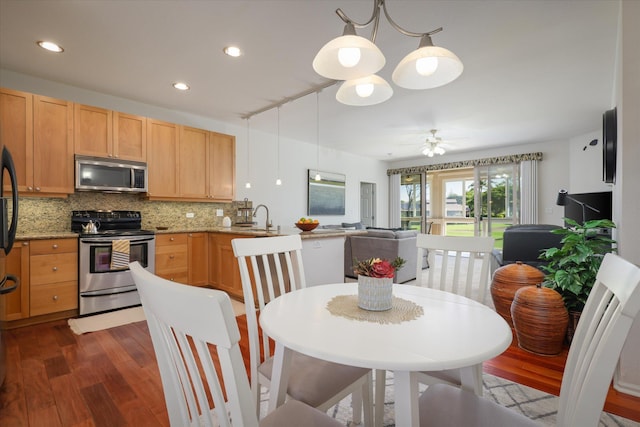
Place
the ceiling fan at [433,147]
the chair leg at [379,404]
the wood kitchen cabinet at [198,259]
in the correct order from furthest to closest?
1. the ceiling fan at [433,147]
2. the wood kitchen cabinet at [198,259]
3. the chair leg at [379,404]

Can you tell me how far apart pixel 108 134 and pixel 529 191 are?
739cm

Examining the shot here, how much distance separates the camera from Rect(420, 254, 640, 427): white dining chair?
700 millimetres

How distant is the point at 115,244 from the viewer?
10.7ft

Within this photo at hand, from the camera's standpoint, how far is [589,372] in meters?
0.74

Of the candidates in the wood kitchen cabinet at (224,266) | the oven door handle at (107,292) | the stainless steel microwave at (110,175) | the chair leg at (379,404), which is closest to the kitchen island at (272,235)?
the wood kitchen cabinet at (224,266)

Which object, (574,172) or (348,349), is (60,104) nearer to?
(348,349)

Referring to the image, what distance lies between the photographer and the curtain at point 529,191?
6207mm

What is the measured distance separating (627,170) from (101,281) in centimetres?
460

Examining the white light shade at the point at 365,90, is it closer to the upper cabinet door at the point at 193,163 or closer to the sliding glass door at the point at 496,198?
the upper cabinet door at the point at 193,163

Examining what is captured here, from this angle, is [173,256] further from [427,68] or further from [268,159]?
[427,68]

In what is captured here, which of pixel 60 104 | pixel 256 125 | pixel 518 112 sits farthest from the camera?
pixel 256 125

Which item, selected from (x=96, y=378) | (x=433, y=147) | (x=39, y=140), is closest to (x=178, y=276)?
(x=96, y=378)

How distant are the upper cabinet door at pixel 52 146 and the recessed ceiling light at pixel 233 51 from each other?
1.94 meters

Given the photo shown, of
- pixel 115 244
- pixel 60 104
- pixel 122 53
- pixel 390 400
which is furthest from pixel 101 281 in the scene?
pixel 390 400
